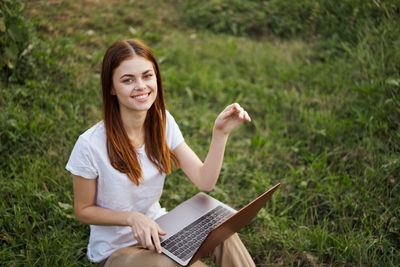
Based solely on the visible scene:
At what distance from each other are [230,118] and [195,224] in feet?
2.11

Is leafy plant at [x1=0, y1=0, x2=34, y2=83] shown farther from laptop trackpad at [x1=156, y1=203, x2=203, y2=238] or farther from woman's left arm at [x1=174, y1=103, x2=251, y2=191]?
laptop trackpad at [x1=156, y1=203, x2=203, y2=238]

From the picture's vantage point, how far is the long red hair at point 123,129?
178 cm

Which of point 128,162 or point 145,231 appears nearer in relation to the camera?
point 145,231

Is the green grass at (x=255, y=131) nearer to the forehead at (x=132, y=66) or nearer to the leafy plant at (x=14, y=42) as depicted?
the leafy plant at (x=14, y=42)

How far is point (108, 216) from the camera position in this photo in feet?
5.82

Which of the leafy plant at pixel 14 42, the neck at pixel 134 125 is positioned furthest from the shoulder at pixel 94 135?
the leafy plant at pixel 14 42

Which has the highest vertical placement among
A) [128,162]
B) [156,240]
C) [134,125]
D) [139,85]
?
[139,85]

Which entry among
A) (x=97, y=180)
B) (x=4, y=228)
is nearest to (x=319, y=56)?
(x=97, y=180)

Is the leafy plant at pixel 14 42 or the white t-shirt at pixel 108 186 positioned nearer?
the white t-shirt at pixel 108 186

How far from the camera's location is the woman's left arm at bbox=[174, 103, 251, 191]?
68.9 inches

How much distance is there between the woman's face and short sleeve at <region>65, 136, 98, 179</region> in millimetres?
301

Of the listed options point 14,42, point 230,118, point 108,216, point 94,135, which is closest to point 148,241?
point 108,216

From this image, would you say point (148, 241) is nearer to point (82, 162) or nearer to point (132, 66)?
point (82, 162)

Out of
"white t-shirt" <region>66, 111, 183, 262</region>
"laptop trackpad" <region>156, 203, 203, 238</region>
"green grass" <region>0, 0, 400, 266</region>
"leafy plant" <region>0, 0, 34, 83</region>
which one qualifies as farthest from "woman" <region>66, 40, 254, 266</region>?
"leafy plant" <region>0, 0, 34, 83</region>
